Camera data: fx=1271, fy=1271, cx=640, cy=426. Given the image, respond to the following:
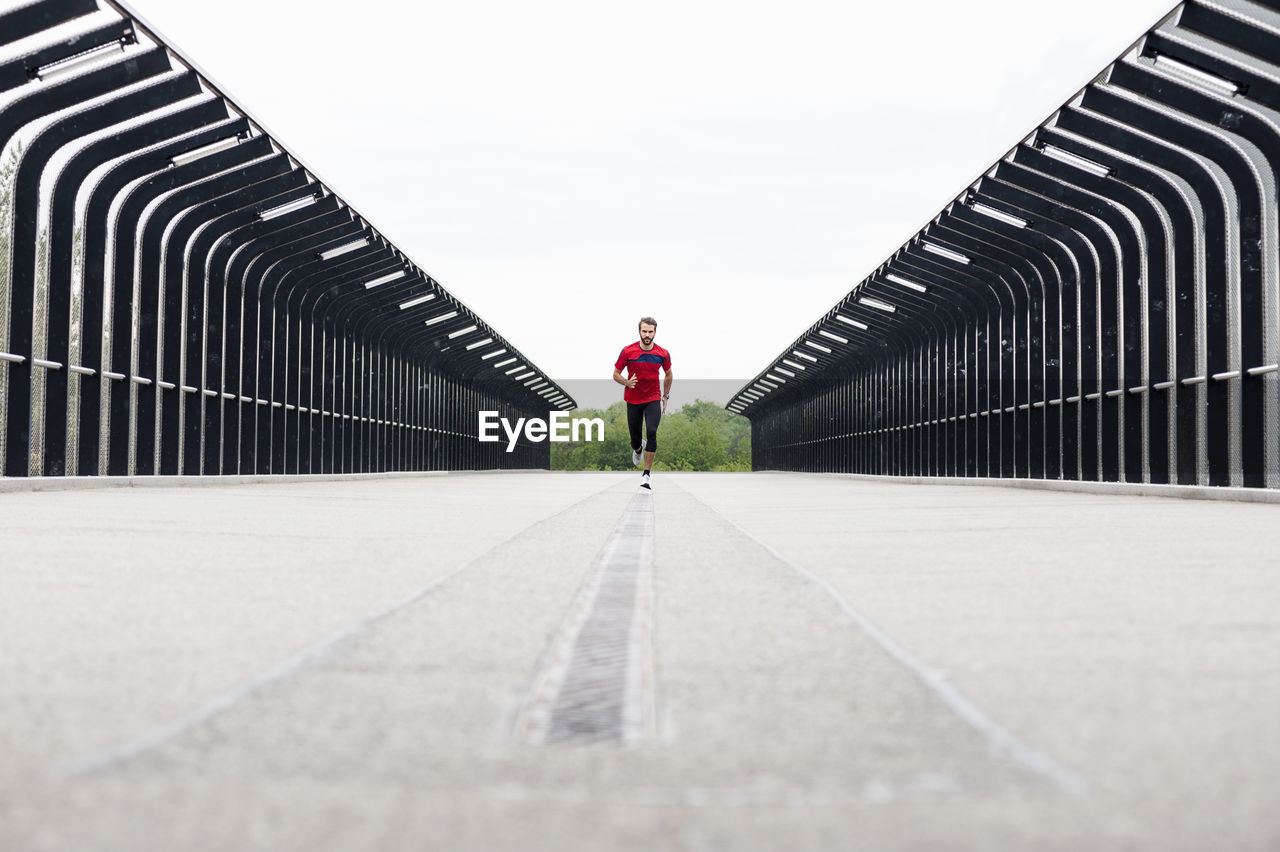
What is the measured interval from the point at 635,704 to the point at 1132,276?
1283 cm

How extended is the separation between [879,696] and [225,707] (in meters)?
1.07

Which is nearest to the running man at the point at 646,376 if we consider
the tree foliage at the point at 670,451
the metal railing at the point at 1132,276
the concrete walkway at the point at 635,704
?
the metal railing at the point at 1132,276

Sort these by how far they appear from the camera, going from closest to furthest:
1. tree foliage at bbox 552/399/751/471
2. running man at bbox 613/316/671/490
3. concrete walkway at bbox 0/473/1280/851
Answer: concrete walkway at bbox 0/473/1280/851 < running man at bbox 613/316/671/490 < tree foliage at bbox 552/399/751/471

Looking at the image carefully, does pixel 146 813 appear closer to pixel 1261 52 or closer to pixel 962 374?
pixel 1261 52

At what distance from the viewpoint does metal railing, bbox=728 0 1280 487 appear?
10.3m

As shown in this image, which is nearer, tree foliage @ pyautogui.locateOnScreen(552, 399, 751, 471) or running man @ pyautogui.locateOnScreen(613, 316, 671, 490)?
running man @ pyautogui.locateOnScreen(613, 316, 671, 490)

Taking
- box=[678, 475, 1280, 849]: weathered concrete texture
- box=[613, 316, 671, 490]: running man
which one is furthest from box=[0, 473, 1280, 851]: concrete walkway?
box=[613, 316, 671, 490]: running man

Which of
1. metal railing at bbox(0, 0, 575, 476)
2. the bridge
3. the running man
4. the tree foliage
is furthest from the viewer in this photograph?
the tree foliage

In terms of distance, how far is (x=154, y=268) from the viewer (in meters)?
14.0

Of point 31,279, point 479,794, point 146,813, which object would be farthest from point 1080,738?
point 31,279

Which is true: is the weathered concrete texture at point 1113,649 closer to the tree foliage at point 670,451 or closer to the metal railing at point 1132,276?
the metal railing at point 1132,276

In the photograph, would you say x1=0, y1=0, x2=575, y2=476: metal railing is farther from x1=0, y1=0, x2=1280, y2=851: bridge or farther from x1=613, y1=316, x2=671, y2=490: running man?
x1=613, y1=316, x2=671, y2=490: running man

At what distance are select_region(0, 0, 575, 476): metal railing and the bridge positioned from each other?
0.05 m

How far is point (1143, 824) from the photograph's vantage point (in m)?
1.41
